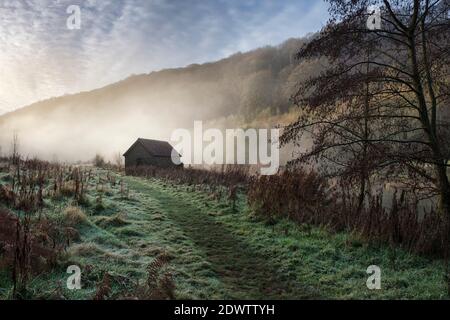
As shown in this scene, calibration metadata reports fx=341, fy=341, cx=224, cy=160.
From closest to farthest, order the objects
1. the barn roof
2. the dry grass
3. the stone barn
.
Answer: the dry grass < the stone barn < the barn roof

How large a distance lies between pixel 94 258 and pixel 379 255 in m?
5.56

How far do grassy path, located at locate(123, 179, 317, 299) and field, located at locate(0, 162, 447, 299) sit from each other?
0.06ft

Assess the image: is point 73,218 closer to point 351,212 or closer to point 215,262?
point 215,262

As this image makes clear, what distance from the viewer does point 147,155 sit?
38.7m

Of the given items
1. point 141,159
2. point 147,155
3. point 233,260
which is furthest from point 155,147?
point 233,260

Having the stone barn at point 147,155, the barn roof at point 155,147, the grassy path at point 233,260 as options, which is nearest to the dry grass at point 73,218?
the grassy path at point 233,260

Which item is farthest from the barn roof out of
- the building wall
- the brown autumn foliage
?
the brown autumn foliage

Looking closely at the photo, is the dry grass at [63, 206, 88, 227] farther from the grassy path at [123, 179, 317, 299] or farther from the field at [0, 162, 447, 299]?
the grassy path at [123, 179, 317, 299]

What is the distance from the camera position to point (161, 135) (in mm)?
135750

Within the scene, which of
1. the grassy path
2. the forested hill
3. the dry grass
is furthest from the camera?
the forested hill

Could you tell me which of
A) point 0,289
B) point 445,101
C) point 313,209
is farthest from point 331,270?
point 0,289

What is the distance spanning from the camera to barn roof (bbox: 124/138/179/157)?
38.8m

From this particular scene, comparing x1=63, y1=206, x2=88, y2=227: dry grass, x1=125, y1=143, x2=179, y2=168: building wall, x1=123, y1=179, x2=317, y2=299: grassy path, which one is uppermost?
x1=125, y1=143, x2=179, y2=168: building wall

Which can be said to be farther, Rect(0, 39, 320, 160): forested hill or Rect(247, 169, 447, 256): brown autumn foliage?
Rect(0, 39, 320, 160): forested hill
